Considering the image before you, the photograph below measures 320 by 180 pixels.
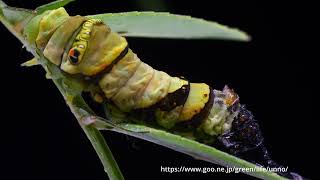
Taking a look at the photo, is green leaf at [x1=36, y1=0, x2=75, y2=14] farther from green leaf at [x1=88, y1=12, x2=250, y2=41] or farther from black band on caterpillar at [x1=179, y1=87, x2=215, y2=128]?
black band on caterpillar at [x1=179, y1=87, x2=215, y2=128]

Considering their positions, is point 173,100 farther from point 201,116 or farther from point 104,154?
point 104,154

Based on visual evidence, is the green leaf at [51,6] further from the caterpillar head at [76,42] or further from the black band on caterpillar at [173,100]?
the black band on caterpillar at [173,100]

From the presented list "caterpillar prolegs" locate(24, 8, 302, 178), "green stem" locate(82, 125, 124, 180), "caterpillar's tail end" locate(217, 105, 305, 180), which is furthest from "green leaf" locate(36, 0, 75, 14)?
"caterpillar's tail end" locate(217, 105, 305, 180)

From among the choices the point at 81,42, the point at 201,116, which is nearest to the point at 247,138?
the point at 201,116

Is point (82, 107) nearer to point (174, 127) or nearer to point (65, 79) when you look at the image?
point (65, 79)

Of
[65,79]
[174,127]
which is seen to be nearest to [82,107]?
[65,79]

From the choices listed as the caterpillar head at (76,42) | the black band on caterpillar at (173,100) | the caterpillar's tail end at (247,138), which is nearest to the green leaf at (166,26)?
the caterpillar head at (76,42)
